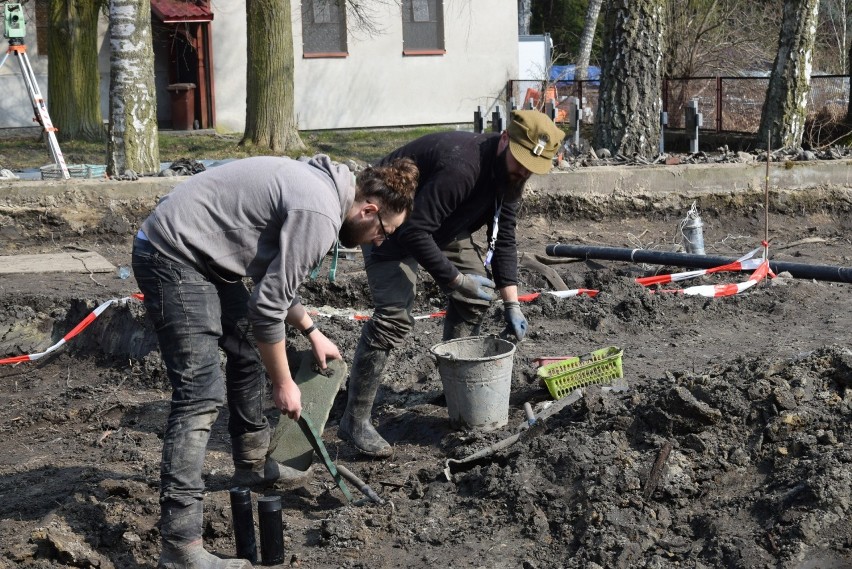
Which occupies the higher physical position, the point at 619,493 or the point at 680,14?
the point at 680,14

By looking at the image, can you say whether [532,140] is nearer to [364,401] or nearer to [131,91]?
[364,401]

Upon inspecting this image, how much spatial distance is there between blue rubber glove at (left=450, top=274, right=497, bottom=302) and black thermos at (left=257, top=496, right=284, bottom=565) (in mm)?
1524

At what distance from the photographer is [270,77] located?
17.4m

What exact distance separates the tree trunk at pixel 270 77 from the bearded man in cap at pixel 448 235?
1258 centimetres

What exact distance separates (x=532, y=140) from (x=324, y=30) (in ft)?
70.4

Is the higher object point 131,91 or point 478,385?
point 131,91

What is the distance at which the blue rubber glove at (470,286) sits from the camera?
16.8ft

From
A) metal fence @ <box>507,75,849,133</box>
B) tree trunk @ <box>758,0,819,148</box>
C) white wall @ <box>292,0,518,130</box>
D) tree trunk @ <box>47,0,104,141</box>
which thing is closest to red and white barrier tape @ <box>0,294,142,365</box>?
tree trunk @ <box>758,0,819,148</box>

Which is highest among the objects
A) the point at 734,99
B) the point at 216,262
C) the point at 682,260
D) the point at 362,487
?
the point at 734,99

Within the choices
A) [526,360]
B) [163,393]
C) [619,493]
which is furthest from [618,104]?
[619,493]

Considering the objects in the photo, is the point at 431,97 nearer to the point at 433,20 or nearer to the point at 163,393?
the point at 433,20

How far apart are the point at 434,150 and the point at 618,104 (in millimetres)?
9204

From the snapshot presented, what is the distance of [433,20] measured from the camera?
25984 mm

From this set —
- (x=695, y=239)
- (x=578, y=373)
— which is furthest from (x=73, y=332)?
(x=695, y=239)
